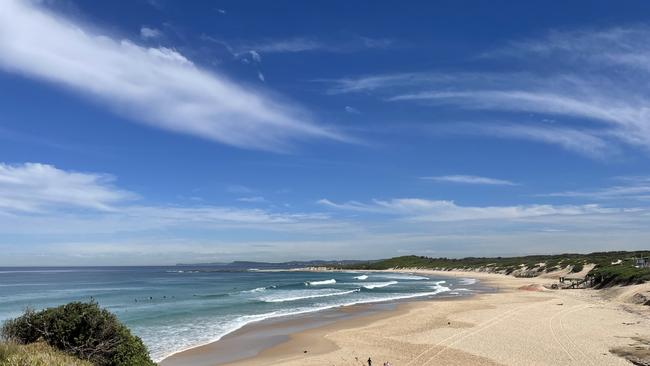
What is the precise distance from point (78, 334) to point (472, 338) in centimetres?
1816

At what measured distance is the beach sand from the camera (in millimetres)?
19953

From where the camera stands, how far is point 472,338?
79.9 feet

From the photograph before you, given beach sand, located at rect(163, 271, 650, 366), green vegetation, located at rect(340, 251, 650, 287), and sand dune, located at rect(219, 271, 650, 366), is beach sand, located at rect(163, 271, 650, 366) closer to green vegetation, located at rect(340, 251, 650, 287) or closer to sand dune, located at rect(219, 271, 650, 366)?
sand dune, located at rect(219, 271, 650, 366)

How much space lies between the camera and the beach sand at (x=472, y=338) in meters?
20.0

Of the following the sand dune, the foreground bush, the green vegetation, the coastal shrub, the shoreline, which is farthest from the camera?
the green vegetation

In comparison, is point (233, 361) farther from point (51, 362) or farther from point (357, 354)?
point (51, 362)

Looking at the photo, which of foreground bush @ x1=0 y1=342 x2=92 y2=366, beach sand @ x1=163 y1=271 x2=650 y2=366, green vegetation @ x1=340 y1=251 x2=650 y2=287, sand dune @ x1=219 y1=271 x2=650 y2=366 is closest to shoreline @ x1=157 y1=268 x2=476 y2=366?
beach sand @ x1=163 y1=271 x2=650 y2=366

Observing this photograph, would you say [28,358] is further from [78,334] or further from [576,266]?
[576,266]

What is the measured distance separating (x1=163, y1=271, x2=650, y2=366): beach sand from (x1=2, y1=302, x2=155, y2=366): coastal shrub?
7.62 metres

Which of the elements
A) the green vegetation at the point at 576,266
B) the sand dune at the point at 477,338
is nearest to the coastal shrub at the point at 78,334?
the sand dune at the point at 477,338

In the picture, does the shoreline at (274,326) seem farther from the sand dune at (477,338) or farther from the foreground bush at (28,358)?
the foreground bush at (28,358)

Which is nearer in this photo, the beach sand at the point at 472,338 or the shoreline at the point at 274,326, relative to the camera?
the beach sand at the point at 472,338

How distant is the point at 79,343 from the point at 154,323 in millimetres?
20832

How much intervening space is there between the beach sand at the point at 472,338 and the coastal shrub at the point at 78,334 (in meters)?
7.62
